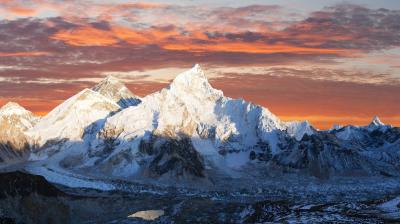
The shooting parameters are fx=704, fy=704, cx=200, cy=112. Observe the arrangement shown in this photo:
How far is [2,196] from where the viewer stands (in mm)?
199875

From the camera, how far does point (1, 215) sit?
190 metres

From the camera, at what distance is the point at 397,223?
655ft

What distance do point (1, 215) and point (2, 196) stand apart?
35.1ft

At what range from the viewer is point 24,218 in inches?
7776

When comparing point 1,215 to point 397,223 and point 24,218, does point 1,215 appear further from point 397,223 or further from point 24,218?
point 397,223

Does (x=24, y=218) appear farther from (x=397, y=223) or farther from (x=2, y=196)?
(x=397, y=223)

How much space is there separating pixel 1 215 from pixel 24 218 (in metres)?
8.70

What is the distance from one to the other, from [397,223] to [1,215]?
11023cm

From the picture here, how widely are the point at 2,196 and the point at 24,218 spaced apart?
934cm

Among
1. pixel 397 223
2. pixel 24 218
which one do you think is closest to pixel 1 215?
pixel 24 218

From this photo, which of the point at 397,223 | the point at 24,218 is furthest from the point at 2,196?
the point at 397,223

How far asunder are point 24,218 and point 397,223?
105386mm
